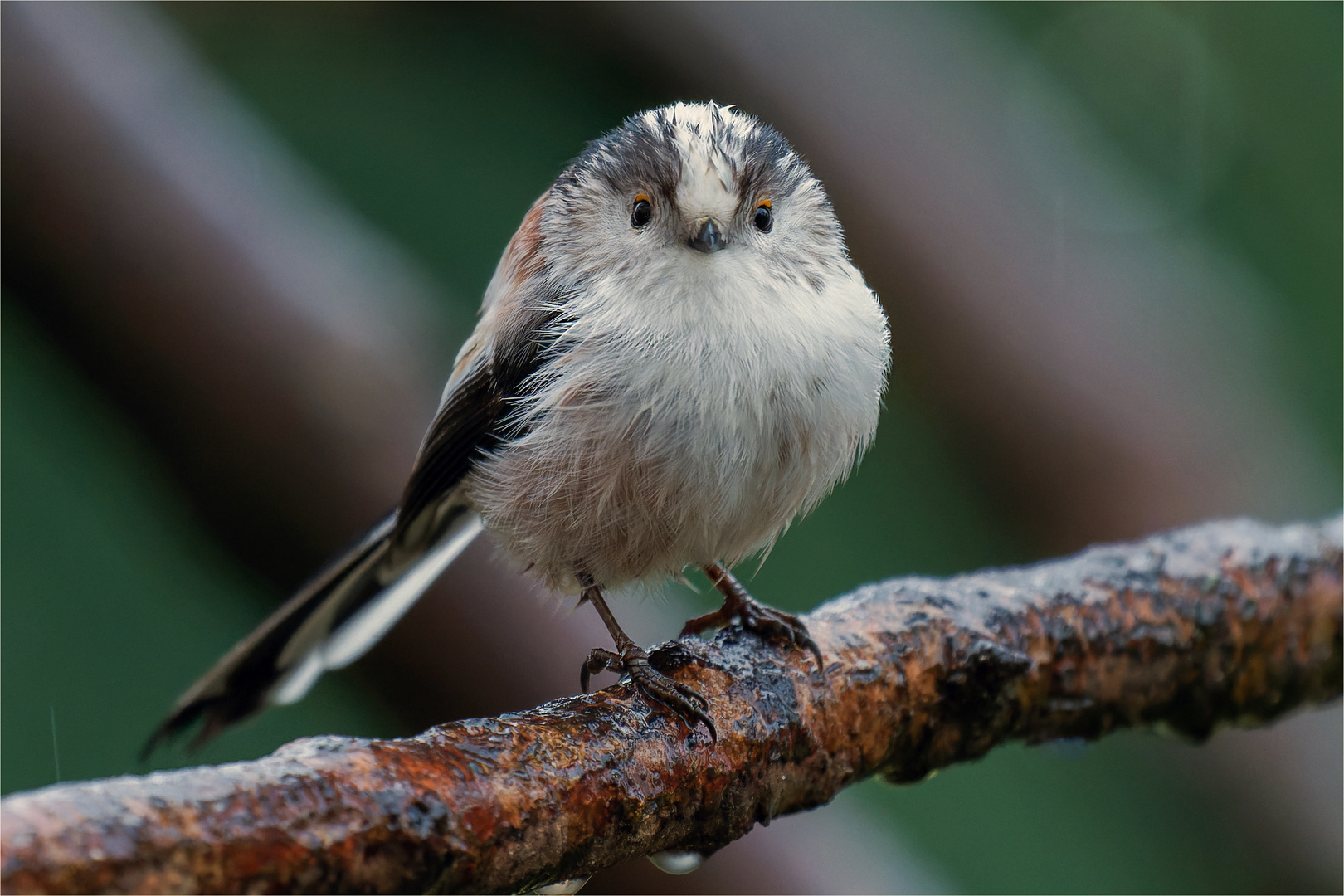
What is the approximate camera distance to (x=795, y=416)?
73.9 inches

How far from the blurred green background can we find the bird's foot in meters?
2.11

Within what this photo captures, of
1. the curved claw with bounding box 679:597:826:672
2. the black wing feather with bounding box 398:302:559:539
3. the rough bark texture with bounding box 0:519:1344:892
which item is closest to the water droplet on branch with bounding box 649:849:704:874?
the rough bark texture with bounding box 0:519:1344:892

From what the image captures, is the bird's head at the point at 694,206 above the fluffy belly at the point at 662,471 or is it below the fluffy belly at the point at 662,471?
above

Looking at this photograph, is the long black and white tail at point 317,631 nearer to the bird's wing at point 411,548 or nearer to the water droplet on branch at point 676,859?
the bird's wing at point 411,548

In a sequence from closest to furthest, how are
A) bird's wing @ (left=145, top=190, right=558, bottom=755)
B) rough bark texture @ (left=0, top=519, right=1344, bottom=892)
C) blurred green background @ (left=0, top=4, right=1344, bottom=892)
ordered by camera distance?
rough bark texture @ (left=0, top=519, right=1344, bottom=892) → bird's wing @ (left=145, top=190, right=558, bottom=755) → blurred green background @ (left=0, top=4, right=1344, bottom=892)

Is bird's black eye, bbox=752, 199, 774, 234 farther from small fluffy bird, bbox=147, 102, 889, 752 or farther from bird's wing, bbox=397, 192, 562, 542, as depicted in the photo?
bird's wing, bbox=397, 192, 562, 542

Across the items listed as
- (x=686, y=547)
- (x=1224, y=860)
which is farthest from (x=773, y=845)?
(x=1224, y=860)

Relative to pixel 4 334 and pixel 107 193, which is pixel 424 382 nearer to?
pixel 107 193

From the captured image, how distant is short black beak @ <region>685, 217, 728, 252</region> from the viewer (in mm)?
1830

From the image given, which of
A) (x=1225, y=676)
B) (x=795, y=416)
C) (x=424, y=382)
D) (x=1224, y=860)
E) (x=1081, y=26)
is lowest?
(x=1224, y=860)

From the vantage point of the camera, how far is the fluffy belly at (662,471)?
1.83 m

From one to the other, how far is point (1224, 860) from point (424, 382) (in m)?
3.17

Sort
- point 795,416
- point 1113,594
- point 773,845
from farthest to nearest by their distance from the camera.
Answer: point 773,845
point 1113,594
point 795,416

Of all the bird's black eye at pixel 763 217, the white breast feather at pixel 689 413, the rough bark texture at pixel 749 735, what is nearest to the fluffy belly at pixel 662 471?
the white breast feather at pixel 689 413
